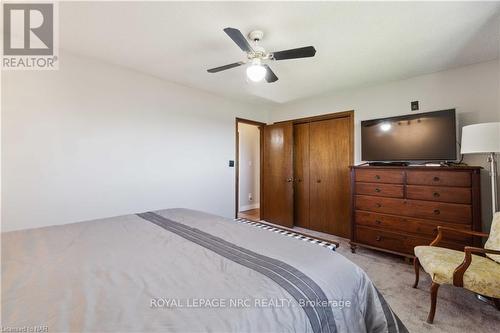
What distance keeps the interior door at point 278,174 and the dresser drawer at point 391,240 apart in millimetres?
1377

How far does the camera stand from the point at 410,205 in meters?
2.50

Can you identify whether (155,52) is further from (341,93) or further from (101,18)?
(341,93)

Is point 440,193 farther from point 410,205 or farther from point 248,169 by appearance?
point 248,169

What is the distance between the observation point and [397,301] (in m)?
1.91

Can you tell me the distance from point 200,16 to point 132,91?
5.04ft

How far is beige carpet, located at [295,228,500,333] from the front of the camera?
1626 mm

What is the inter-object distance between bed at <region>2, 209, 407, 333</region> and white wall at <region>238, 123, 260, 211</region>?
4068 millimetres

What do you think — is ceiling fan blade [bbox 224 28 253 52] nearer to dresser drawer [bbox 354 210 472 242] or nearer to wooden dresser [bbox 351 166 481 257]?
wooden dresser [bbox 351 166 481 257]

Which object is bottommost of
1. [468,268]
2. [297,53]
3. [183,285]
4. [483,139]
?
[468,268]

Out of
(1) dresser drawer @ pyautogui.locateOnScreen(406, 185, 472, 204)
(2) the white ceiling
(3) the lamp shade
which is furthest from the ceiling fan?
(1) dresser drawer @ pyautogui.locateOnScreen(406, 185, 472, 204)

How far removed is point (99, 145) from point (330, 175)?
11.0 ft

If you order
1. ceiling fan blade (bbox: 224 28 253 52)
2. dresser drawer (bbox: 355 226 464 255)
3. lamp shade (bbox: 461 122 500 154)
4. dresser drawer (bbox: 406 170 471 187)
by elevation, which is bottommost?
dresser drawer (bbox: 355 226 464 255)

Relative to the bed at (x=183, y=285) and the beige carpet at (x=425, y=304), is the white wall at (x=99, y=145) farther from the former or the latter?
the beige carpet at (x=425, y=304)

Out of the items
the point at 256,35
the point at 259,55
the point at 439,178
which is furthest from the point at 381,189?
the point at 256,35
